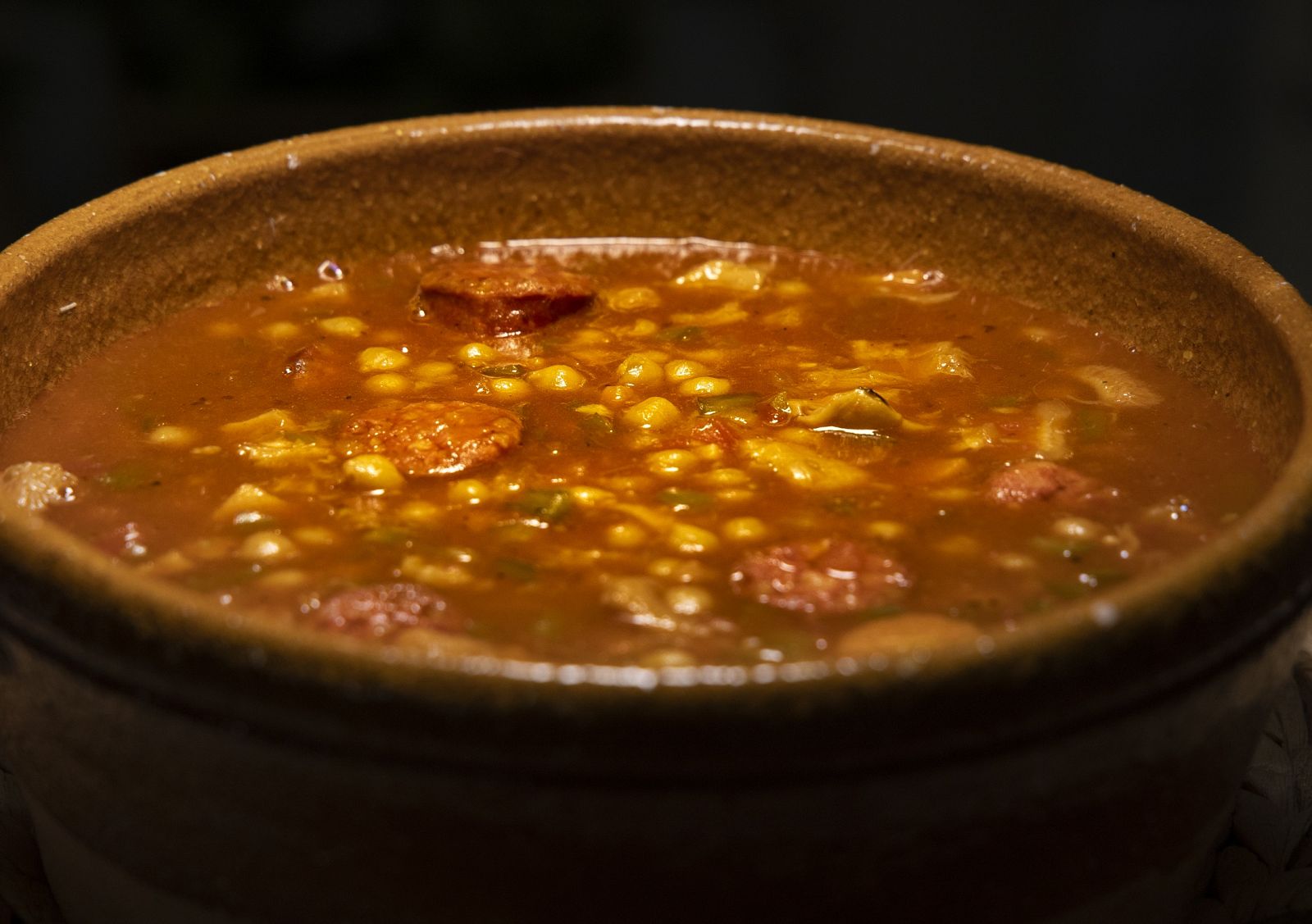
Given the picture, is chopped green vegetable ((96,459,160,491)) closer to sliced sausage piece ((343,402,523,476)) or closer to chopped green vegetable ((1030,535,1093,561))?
sliced sausage piece ((343,402,523,476))

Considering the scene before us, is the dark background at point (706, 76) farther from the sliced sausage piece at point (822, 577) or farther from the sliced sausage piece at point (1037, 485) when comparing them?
the sliced sausage piece at point (822, 577)

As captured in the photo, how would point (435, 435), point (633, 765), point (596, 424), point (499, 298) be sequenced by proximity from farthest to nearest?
point (499, 298) < point (596, 424) < point (435, 435) < point (633, 765)

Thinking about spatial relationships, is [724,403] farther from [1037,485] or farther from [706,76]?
[706,76]

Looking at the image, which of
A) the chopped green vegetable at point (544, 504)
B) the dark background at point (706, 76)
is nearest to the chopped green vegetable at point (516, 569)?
the chopped green vegetable at point (544, 504)

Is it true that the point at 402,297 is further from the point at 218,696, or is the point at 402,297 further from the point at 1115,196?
the point at 218,696

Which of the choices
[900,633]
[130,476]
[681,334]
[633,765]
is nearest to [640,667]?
[633,765]

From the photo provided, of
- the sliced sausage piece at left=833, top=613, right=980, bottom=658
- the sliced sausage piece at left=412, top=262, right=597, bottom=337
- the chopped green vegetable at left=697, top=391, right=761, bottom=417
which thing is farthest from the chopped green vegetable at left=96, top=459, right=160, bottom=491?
the sliced sausage piece at left=833, top=613, right=980, bottom=658
